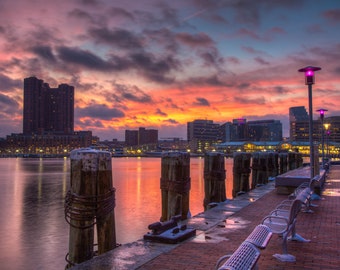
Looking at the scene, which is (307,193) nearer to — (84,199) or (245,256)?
(84,199)

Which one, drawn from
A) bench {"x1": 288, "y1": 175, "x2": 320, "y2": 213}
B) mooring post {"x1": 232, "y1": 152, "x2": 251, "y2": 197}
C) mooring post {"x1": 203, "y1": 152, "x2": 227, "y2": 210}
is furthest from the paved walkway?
mooring post {"x1": 232, "y1": 152, "x2": 251, "y2": 197}

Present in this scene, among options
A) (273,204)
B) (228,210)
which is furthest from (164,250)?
(273,204)

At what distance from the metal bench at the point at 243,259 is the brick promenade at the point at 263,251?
8.17ft

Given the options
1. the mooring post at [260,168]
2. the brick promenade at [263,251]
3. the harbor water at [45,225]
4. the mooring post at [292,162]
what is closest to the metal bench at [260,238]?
the brick promenade at [263,251]

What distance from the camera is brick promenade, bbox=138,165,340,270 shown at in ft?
24.2

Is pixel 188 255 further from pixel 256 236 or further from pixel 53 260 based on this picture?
pixel 53 260

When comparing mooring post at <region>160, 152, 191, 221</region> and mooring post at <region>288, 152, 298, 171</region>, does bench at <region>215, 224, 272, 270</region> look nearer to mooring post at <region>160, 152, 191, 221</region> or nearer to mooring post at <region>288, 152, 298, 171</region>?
mooring post at <region>160, 152, 191, 221</region>

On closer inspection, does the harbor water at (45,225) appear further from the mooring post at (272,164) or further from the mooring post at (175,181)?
the mooring post at (272,164)

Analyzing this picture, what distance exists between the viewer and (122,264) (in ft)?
24.0

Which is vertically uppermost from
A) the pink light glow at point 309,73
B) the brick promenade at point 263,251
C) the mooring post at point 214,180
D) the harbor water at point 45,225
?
the pink light glow at point 309,73

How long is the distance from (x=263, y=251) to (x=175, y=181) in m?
5.60

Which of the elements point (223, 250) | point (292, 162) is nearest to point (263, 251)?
point (223, 250)

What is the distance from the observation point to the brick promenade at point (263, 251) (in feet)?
24.2

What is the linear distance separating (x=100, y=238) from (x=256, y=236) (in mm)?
4715
